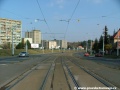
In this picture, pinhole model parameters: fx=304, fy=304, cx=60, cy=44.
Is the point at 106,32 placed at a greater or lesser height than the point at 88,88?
greater

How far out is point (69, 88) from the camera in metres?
12.6

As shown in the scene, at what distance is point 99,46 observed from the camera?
5039 inches

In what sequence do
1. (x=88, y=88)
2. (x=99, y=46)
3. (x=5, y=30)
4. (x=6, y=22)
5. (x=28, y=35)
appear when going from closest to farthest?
(x=88, y=88) → (x=6, y=22) → (x=5, y=30) → (x=99, y=46) → (x=28, y=35)

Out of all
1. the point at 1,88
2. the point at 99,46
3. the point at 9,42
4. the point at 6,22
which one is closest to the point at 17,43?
the point at 9,42

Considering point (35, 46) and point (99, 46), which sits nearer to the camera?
point (99, 46)

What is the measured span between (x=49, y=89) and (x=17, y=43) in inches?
5706

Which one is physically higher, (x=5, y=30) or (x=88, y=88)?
(x=5, y=30)

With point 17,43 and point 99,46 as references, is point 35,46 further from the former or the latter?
point 99,46

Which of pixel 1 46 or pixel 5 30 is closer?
pixel 5 30

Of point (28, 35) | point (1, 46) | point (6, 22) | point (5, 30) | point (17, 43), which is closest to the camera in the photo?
point (6, 22)

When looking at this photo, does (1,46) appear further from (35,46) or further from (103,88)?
(103,88)

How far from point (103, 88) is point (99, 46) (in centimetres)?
11654

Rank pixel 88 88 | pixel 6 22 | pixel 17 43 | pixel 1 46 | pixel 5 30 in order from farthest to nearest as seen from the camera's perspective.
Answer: pixel 17 43
pixel 1 46
pixel 5 30
pixel 6 22
pixel 88 88

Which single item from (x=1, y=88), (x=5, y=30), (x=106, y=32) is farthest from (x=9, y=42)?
(x=1, y=88)
